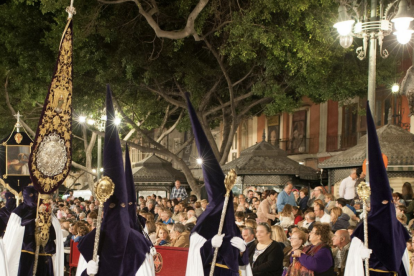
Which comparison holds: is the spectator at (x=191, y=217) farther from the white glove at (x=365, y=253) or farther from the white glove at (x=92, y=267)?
the white glove at (x=92, y=267)

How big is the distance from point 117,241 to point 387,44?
20.8 metres

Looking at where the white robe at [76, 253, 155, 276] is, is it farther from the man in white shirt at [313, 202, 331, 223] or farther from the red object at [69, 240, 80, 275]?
the red object at [69, 240, 80, 275]

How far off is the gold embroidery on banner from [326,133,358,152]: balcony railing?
23533 mm

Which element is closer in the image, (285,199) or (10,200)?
(10,200)

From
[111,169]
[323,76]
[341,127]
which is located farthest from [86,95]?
[111,169]

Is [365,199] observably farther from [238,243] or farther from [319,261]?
[238,243]

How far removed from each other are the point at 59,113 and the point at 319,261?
373cm

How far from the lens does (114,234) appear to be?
21.1 ft

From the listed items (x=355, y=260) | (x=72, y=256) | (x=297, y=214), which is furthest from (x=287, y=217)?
(x=355, y=260)

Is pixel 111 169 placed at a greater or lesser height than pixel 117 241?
greater

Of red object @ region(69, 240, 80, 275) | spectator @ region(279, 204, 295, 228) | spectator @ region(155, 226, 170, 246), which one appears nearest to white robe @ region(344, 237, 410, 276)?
spectator @ region(155, 226, 170, 246)

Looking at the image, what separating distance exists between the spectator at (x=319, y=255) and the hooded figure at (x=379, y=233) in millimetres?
680

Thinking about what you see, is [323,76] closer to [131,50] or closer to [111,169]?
[131,50]

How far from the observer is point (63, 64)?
720cm
